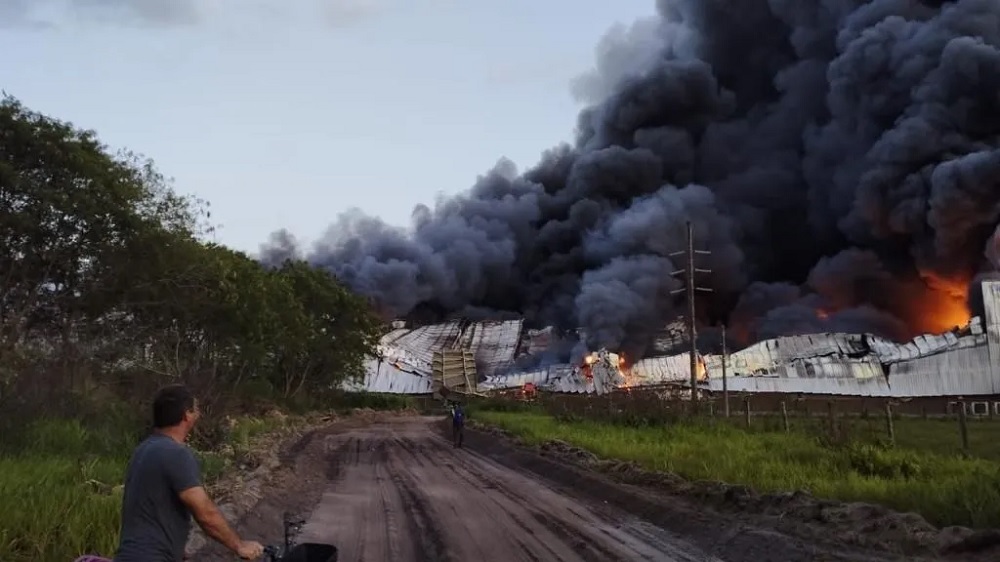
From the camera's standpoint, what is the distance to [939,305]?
2803 inches

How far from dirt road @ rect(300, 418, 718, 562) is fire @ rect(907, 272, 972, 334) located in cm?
5738

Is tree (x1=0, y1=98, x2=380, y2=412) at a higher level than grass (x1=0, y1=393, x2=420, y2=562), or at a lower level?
higher

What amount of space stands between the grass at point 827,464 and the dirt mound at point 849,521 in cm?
58

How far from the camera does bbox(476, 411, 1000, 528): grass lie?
34.4 ft

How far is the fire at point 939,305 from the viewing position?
218 ft

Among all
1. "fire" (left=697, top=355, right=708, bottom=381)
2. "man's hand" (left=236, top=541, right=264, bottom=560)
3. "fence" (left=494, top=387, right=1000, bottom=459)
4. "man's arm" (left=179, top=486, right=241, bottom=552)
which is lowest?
"man's hand" (left=236, top=541, right=264, bottom=560)

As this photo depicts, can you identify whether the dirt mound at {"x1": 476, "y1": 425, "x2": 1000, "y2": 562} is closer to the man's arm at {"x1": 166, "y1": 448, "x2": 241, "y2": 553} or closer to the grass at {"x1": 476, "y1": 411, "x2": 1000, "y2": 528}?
the grass at {"x1": 476, "y1": 411, "x2": 1000, "y2": 528}

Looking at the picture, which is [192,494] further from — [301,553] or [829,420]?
[829,420]

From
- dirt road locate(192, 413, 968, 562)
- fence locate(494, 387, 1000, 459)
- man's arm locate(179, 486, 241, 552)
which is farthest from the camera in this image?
fence locate(494, 387, 1000, 459)

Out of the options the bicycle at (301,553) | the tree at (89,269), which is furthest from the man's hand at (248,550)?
the tree at (89,269)

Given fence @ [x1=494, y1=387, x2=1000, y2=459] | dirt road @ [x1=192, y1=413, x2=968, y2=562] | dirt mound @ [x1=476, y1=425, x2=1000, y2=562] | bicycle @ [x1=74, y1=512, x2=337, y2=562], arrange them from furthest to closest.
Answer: fence @ [x1=494, y1=387, x2=1000, y2=459]
dirt road @ [x1=192, y1=413, x2=968, y2=562]
dirt mound @ [x1=476, y1=425, x2=1000, y2=562]
bicycle @ [x1=74, y1=512, x2=337, y2=562]

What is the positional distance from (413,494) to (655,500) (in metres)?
4.89

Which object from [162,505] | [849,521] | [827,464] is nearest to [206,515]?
[162,505]

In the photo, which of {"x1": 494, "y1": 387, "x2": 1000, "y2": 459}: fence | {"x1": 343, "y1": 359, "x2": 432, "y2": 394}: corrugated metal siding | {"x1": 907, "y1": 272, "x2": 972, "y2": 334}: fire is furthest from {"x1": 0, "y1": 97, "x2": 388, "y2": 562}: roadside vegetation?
{"x1": 907, "y1": 272, "x2": 972, "y2": 334}: fire
